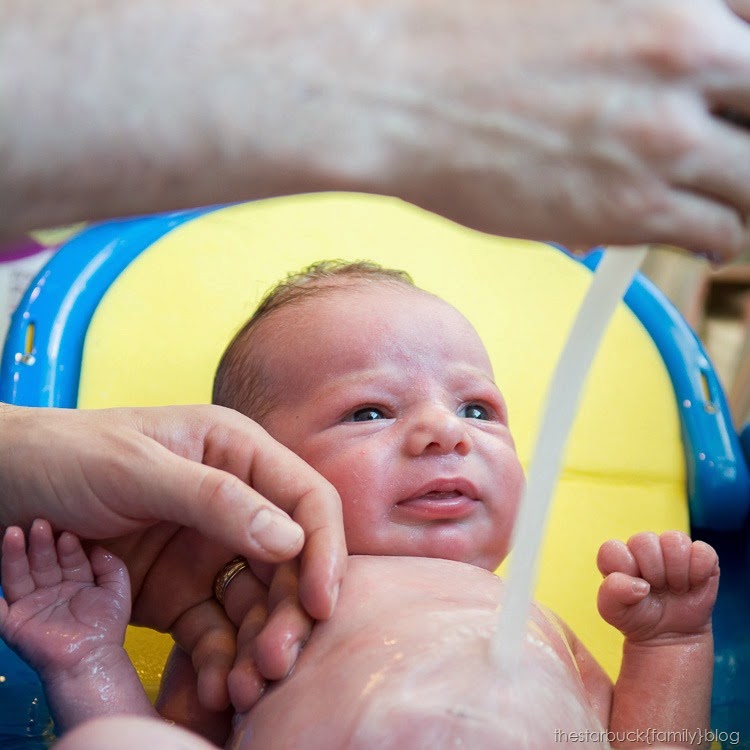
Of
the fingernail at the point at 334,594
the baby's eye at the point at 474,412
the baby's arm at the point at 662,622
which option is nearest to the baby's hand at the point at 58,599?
the fingernail at the point at 334,594

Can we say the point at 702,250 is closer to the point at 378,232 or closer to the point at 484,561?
the point at 484,561

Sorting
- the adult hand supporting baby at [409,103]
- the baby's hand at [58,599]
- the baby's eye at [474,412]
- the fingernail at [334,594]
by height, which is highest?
the adult hand supporting baby at [409,103]

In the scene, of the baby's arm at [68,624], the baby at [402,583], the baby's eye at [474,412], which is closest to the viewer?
the baby at [402,583]

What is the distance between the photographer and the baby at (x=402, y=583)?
2.58ft

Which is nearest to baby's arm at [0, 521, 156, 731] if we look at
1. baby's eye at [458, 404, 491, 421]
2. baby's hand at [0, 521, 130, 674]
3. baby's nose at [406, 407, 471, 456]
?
baby's hand at [0, 521, 130, 674]

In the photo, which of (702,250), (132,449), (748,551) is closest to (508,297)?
(748,551)

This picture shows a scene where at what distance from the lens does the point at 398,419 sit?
1.06 m

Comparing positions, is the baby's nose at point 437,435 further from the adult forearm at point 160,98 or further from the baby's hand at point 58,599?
the adult forearm at point 160,98

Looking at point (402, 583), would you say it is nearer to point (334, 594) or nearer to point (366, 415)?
point (334, 594)

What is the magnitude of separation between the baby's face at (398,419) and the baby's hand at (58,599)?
0.24m

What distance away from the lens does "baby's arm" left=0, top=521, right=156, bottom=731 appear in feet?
2.92

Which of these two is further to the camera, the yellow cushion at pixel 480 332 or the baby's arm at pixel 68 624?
the yellow cushion at pixel 480 332

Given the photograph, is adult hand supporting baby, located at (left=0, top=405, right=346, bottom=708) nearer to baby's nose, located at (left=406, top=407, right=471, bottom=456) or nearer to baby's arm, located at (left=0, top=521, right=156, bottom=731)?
baby's arm, located at (left=0, top=521, right=156, bottom=731)

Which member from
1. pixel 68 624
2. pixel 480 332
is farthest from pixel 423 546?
pixel 480 332
